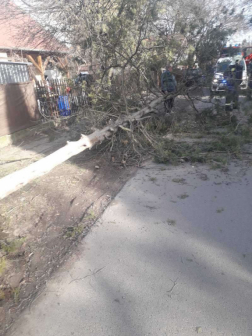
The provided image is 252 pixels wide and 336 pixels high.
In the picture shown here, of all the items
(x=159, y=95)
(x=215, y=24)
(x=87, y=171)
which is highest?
(x=215, y=24)

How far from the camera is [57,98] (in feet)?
36.6

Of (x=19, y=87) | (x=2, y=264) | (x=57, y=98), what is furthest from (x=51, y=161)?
(x=57, y=98)

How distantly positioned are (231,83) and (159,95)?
2162mm

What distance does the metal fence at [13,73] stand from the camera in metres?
9.15

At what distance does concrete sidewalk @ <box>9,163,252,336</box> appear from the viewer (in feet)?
7.45

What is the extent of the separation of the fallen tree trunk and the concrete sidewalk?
110 centimetres

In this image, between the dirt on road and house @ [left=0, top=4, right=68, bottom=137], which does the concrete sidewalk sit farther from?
house @ [left=0, top=4, right=68, bottom=137]

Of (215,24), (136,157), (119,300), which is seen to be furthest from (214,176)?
(215,24)

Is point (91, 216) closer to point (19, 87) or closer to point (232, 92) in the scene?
point (232, 92)

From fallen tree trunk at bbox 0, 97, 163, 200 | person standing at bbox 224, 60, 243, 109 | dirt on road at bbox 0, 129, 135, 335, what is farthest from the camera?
person standing at bbox 224, 60, 243, 109

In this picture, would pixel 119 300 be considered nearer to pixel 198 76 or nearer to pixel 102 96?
pixel 102 96

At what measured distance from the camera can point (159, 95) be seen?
8.37 meters

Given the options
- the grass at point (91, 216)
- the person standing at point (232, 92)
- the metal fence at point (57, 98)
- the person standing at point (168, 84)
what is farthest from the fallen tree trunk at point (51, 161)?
the metal fence at point (57, 98)

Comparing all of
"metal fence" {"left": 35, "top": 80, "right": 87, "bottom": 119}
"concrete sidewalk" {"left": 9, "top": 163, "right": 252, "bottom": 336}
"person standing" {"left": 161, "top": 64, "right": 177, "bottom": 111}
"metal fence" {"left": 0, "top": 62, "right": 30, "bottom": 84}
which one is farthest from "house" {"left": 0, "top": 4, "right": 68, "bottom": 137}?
"concrete sidewalk" {"left": 9, "top": 163, "right": 252, "bottom": 336}
